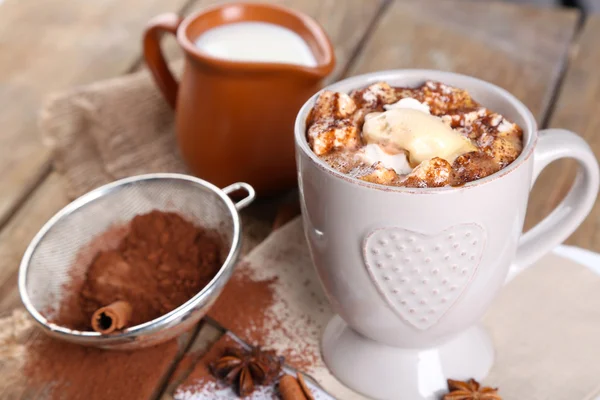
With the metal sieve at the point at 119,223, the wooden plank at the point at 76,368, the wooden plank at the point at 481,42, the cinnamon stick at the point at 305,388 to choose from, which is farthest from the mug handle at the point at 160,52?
the cinnamon stick at the point at 305,388

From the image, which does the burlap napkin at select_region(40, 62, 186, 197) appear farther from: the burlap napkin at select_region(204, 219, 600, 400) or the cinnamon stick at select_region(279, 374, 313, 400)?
the cinnamon stick at select_region(279, 374, 313, 400)

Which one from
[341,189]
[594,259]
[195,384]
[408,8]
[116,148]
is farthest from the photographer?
[408,8]

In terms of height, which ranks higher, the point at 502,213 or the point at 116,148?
the point at 502,213

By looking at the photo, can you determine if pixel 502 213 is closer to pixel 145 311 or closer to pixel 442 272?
pixel 442 272

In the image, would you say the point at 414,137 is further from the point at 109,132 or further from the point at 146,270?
the point at 109,132

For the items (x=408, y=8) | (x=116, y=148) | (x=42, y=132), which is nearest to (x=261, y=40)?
(x=116, y=148)

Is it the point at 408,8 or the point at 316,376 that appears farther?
the point at 408,8

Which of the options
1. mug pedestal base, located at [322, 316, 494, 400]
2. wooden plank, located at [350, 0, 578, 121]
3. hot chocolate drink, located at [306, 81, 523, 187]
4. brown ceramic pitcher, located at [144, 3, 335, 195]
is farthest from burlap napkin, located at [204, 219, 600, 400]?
wooden plank, located at [350, 0, 578, 121]
